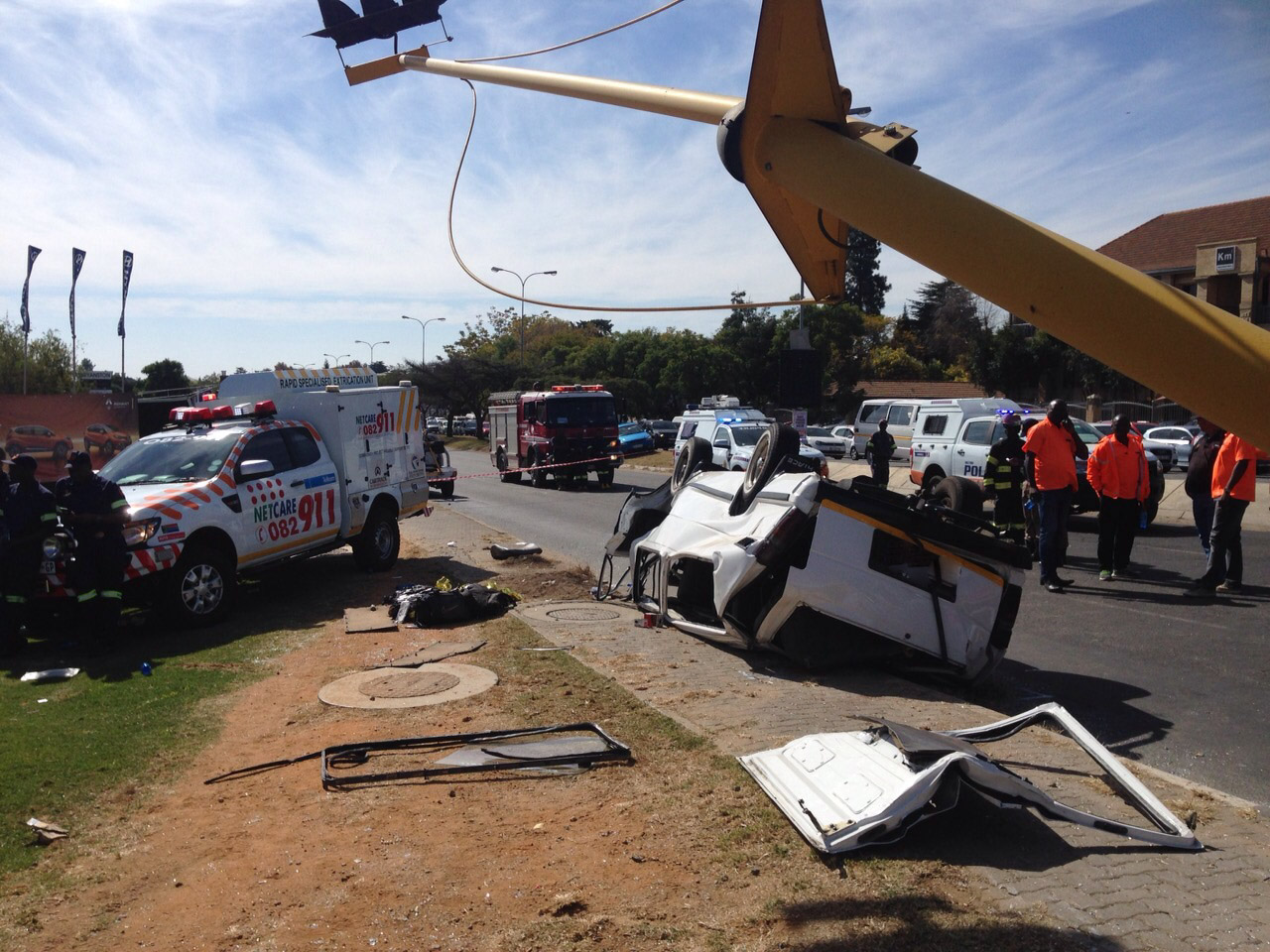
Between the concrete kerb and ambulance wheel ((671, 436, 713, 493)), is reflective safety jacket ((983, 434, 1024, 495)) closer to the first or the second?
ambulance wheel ((671, 436, 713, 493))

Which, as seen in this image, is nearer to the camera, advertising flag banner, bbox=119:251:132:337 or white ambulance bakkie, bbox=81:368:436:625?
white ambulance bakkie, bbox=81:368:436:625

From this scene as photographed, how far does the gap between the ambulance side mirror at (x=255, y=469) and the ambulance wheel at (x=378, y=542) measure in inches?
80.4

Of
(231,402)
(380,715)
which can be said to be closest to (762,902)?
(380,715)

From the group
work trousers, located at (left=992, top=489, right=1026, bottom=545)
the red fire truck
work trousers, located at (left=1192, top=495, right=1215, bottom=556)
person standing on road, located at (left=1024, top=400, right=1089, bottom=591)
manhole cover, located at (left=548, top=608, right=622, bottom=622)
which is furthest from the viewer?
the red fire truck

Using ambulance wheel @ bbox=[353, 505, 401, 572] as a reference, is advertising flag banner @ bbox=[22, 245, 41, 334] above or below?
above

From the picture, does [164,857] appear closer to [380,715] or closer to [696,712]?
[380,715]

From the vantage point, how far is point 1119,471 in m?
10.9

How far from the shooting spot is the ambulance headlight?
8.66 metres

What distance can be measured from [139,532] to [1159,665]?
8465 millimetres

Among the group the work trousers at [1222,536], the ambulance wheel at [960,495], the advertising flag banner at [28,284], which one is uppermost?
the advertising flag banner at [28,284]

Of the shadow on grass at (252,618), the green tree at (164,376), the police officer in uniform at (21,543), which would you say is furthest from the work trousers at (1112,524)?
the green tree at (164,376)

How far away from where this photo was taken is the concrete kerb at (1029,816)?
339 cm

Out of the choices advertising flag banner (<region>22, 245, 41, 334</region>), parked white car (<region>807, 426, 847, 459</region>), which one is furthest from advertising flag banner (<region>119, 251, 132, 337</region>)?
parked white car (<region>807, 426, 847, 459</region>)

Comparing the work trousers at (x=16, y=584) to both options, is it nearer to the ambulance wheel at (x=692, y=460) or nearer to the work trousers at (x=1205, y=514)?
the ambulance wheel at (x=692, y=460)
